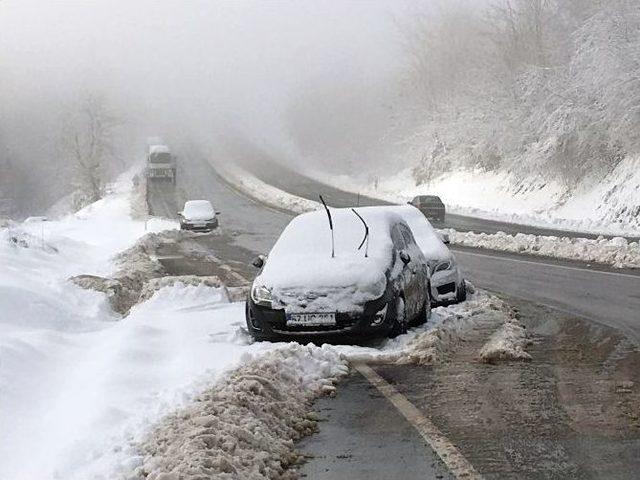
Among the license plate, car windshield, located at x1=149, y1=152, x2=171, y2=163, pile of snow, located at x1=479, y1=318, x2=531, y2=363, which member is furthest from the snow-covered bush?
the license plate

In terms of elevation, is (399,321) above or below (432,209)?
above

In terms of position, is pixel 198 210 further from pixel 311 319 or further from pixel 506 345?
pixel 506 345

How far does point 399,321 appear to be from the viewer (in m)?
9.19

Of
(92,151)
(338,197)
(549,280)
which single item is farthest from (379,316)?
(92,151)

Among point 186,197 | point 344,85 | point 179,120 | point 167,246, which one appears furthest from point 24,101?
point 167,246

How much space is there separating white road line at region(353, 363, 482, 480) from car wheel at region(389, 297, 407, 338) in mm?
1301

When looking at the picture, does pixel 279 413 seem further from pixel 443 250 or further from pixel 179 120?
pixel 179 120

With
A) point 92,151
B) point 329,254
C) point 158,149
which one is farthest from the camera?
point 92,151

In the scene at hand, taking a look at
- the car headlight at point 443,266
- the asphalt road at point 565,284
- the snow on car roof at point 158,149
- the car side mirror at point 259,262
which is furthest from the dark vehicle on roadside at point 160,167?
the car side mirror at point 259,262

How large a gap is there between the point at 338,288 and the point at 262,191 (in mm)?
40201

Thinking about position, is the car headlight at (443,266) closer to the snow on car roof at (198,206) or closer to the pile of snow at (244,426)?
the pile of snow at (244,426)

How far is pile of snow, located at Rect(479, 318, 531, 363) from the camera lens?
8.19m

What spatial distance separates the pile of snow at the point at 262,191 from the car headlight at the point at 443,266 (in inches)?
1036

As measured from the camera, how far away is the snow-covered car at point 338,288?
8805 mm
